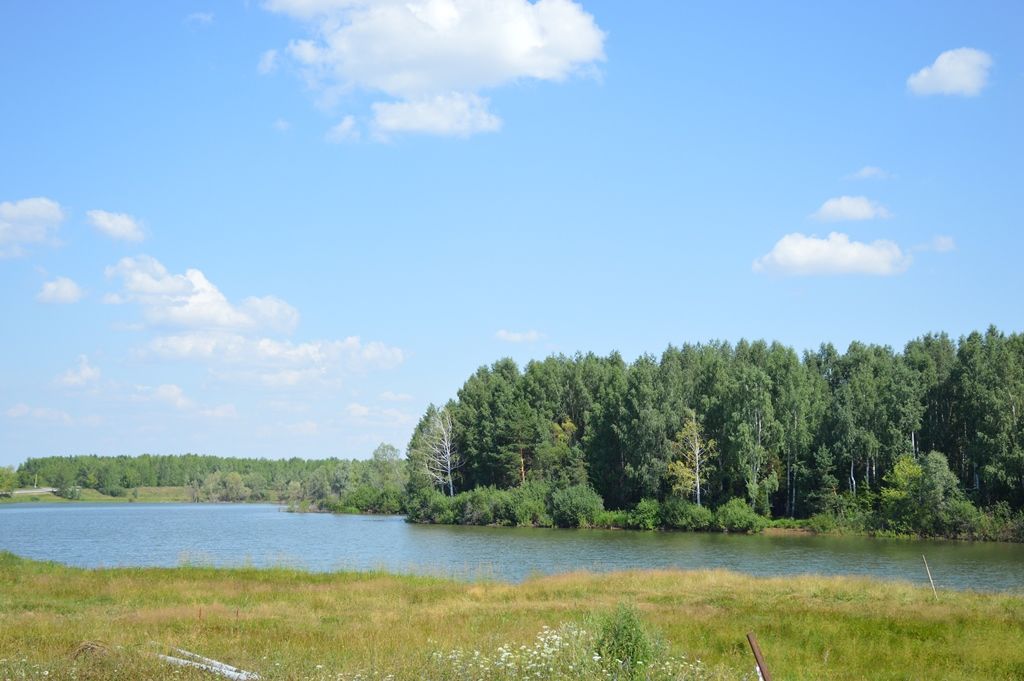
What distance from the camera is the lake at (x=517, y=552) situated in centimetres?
4631

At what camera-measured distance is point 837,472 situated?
273 feet

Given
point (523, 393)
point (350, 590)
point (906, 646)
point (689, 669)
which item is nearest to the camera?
point (689, 669)

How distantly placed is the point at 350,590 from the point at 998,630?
21.5 m

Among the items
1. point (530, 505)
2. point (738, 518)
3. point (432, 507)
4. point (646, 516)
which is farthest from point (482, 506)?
point (738, 518)

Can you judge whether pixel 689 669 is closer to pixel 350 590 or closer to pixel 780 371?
pixel 350 590

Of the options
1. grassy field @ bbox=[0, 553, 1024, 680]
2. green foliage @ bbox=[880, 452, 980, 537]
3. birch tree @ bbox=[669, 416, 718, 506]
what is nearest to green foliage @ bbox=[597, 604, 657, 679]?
grassy field @ bbox=[0, 553, 1024, 680]

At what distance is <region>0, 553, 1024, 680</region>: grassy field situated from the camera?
14.6m

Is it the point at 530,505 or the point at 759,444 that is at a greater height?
the point at 759,444

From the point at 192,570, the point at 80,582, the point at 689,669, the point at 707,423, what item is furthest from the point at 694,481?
the point at 689,669

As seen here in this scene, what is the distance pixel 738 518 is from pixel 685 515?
591 cm

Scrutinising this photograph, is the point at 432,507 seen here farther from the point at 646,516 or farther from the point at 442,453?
the point at 646,516

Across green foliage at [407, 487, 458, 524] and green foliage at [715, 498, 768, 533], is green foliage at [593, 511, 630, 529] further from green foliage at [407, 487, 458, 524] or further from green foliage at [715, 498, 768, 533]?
green foliage at [407, 487, 458, 524]

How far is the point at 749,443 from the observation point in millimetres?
79438

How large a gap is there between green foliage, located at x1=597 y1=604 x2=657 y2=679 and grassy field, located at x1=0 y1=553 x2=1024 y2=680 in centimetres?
34
